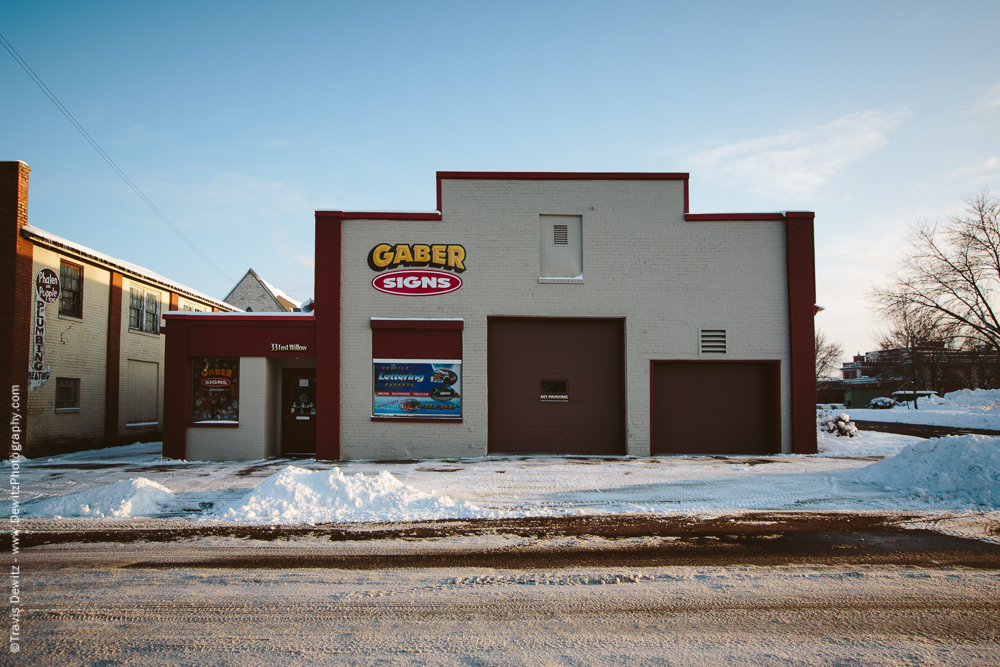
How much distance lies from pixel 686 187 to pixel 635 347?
4532 millimetres

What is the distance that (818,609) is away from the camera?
4.63 metres

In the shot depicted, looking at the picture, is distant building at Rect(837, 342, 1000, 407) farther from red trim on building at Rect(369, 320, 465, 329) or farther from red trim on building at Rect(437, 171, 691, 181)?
red trim on building at Rect(369, 320, 465, 329)

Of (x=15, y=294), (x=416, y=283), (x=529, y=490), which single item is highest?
(x=416, y=283)

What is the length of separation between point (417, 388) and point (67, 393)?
432 inches

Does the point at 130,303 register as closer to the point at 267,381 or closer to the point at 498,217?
the point at 267,381

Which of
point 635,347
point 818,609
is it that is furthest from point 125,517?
point 635,347

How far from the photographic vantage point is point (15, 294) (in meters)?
14.1

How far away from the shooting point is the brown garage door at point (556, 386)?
46.9ft

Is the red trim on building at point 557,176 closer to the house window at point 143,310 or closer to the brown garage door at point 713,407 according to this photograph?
the brown garage door at point 713,407

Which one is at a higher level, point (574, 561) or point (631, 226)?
point (631, 226)

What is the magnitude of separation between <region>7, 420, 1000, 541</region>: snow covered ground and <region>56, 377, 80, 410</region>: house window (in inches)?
163

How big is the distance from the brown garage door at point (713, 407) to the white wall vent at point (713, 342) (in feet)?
1.04

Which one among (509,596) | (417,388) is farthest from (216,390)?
(509,596)

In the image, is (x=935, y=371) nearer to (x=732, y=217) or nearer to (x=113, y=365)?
(x=732, y=217)
